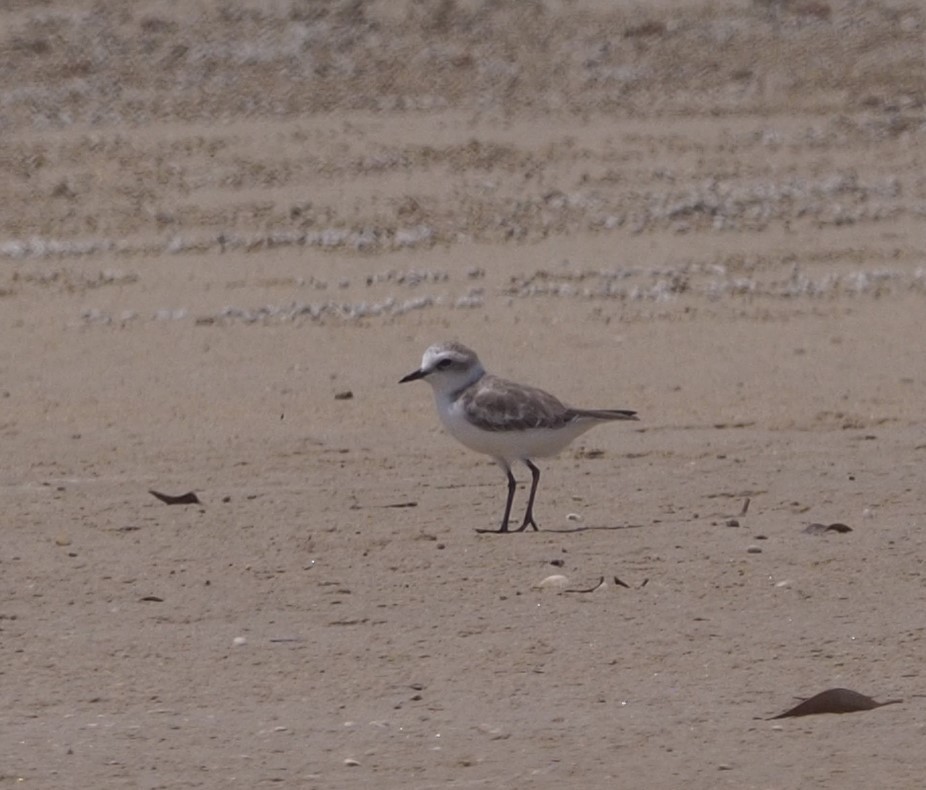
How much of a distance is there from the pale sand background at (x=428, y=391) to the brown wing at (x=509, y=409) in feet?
1.33

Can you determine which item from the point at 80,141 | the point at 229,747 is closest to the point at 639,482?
the point at 229,747

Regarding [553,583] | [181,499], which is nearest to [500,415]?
[553,583]

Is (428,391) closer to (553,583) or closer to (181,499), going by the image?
(181,499)

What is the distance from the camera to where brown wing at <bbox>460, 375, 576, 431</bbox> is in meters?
8.85

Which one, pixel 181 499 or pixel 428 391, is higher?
pixel 181 499

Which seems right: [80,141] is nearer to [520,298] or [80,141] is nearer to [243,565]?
[520,298]

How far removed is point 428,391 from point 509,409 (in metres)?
3.40

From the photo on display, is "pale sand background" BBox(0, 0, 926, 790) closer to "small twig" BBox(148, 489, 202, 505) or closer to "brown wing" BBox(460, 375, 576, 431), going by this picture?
"small twig" BBox(148, 489, 202, 505)

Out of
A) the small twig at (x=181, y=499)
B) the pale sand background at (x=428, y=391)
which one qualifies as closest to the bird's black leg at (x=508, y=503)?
the pale sand background at (x=428, y=391)

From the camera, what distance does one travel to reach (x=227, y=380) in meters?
12.6

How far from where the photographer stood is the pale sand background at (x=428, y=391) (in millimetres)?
6676

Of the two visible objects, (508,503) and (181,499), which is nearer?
(508,503)

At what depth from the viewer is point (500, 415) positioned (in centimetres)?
884

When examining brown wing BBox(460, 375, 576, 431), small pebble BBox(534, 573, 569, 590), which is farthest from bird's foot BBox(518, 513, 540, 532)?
small pebble BBox(534, 573, 569, 590)
